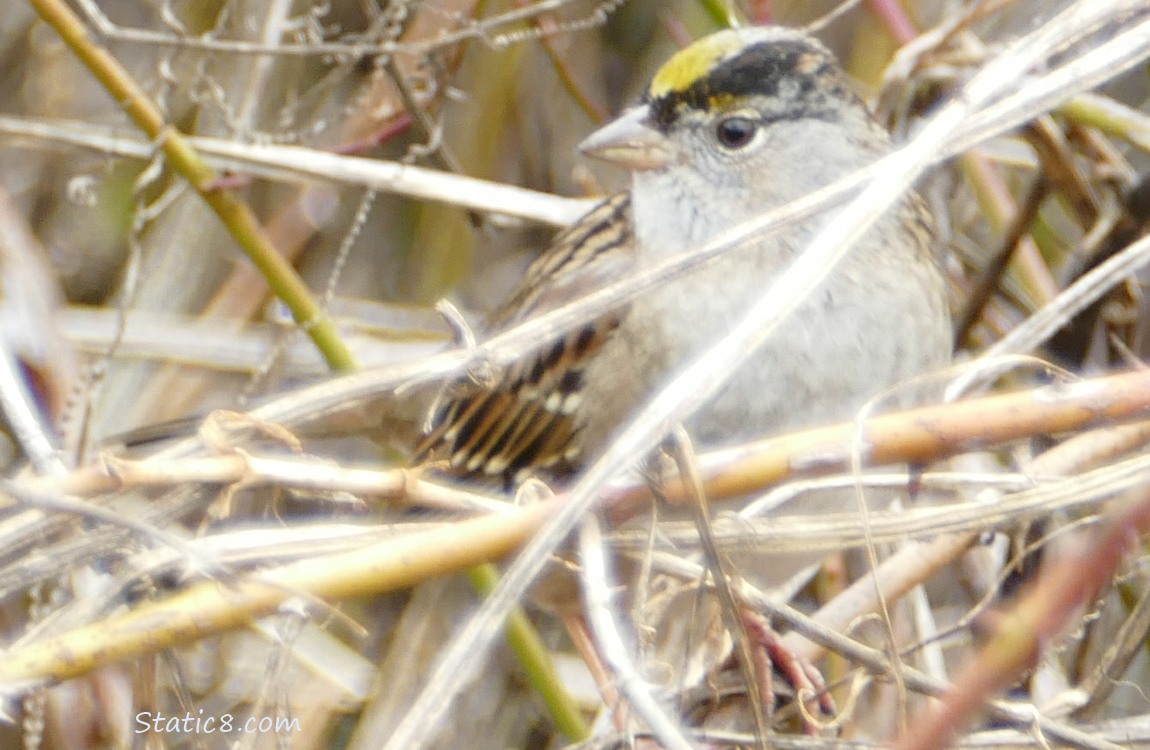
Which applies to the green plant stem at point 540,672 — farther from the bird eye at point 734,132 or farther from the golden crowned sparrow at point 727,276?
the bird eye at point 734,132

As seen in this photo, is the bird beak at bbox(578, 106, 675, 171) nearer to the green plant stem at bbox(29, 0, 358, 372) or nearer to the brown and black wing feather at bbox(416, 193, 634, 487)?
the brown and black wing feather at bbox(416, 193, 634, 487)

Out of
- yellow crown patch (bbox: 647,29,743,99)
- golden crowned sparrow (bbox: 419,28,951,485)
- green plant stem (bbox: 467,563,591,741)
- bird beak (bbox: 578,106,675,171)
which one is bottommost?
green plant stem (bbox: 467,563,591,741)

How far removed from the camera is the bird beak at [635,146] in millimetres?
1405

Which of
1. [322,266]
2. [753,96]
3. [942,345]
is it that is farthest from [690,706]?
[322,266]

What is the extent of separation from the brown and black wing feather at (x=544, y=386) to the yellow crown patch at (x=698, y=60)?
175mm

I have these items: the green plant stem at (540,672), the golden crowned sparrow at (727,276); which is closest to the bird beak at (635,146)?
the golden crowned sparrow at (727,276)

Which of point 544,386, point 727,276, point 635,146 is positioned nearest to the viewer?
point 727,276

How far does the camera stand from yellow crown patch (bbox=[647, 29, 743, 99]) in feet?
4.57

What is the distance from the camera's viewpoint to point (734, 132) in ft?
4.63

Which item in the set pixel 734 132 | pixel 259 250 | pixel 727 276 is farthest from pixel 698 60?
pixel 259 250

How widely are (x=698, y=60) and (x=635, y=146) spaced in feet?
0.35

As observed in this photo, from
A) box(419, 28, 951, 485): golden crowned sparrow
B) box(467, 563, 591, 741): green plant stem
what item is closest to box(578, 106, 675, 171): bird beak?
box(419, 28, 951, 485): golden crowned sparrow

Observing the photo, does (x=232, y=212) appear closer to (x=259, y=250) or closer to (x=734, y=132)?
(x=259, y=250)

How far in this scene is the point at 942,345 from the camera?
1.36 metres
